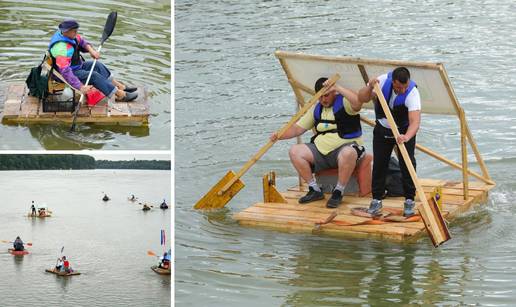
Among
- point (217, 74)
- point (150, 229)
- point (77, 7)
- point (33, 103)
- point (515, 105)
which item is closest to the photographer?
point (150, 229)

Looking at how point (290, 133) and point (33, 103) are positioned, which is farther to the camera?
point (290, 133)

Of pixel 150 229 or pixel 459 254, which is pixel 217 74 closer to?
pixel 459 254

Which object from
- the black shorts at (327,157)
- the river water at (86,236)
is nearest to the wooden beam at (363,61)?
the black shorts at (327,157)

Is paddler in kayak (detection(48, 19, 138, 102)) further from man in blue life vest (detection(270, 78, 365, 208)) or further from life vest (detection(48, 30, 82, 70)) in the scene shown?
man in blue life vest (detection(270, 78, 365, 208))

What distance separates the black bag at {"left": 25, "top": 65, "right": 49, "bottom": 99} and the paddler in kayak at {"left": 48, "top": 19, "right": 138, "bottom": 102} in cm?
18

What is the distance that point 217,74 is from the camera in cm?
1688

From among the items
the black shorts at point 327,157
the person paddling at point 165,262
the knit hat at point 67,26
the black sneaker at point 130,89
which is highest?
the knit hat at point 67,26

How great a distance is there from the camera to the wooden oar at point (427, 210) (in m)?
9.06

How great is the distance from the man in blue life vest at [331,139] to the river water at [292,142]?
634mm

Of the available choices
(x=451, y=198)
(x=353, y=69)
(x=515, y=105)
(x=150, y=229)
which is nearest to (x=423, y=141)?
(x=515, y=105)

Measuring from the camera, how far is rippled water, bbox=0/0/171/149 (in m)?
8.18

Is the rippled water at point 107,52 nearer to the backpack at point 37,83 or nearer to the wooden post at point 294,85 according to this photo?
the backpack at point 37,83

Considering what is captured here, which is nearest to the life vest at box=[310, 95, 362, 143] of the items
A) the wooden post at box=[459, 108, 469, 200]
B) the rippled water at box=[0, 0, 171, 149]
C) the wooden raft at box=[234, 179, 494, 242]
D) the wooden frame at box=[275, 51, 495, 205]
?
the wooden frame at box=[275, 51, 495, 205]

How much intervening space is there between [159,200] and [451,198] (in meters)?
7.03
